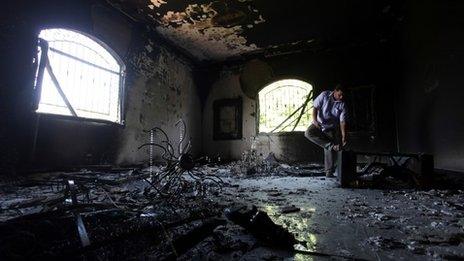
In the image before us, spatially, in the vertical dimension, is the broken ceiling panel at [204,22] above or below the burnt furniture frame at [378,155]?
above

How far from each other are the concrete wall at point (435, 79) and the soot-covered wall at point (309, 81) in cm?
82

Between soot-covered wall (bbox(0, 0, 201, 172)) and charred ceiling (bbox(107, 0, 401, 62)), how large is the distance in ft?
1.87

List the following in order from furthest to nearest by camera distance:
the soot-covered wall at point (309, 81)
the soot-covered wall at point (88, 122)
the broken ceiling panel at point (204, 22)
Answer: the soot-covered wall at point (309, 81), the broken ceiling panel at point (204, 22), the soot-covered wall at point (88, 122)

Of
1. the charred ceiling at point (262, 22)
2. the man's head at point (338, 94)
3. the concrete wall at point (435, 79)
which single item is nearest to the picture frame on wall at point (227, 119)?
the charred ceiling at point (262, 22)

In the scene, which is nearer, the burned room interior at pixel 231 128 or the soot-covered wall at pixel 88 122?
the burned room interior at pixel 231 128

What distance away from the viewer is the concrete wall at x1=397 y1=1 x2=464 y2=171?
11.9 feet

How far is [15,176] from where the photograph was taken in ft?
12.0

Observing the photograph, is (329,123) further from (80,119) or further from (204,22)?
(80,119)

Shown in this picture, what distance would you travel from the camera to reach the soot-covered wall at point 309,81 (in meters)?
6.61

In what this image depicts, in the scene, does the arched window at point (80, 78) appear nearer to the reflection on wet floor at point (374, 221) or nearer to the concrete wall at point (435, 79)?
the reflection on wet floor at point (374, 221)

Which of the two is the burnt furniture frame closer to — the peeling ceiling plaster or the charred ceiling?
the charred ceiling

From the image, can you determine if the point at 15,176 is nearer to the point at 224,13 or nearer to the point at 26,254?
the point at 26,254

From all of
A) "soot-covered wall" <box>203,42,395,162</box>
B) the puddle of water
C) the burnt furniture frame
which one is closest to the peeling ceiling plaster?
"soot-covered wall" <box>203,42,395,162</box>

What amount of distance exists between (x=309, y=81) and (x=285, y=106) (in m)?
0.94
